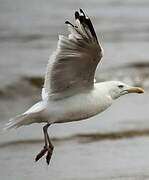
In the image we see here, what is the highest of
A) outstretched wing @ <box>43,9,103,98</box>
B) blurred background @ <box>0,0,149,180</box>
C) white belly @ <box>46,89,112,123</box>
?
outstretched wing @ <box>43,9,103,98</box>

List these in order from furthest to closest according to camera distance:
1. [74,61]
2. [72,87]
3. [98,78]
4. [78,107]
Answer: [98,78] < [72,87] < [78,107] < [74,61]

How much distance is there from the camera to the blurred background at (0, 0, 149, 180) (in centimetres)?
810

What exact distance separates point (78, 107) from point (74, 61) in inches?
17.3

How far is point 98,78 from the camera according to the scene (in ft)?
41.0

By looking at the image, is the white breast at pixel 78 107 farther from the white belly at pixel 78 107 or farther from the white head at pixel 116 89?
the white head at pixel 116 89

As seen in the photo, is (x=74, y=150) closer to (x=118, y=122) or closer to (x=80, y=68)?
(x=118, y=122)

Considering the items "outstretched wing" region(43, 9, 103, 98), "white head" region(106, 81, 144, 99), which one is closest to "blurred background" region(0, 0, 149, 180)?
"white head" region(106, 81, 144, 99)

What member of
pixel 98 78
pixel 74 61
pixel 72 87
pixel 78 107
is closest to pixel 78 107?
pixel 78 107

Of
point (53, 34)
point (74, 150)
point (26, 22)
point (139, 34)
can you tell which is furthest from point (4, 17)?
point (74, 150)

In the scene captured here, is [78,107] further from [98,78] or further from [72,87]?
[98,78]

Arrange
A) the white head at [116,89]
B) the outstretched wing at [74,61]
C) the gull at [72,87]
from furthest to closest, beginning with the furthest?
the white head at [116,89] → the gull at [72,87] → the outstretched wing at [74,61]

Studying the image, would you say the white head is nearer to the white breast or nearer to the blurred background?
the white breast

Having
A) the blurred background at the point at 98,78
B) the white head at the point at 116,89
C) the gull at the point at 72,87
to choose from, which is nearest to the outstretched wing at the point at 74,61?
Result: the gull at the point at 72,87

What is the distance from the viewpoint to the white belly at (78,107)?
6801mm
